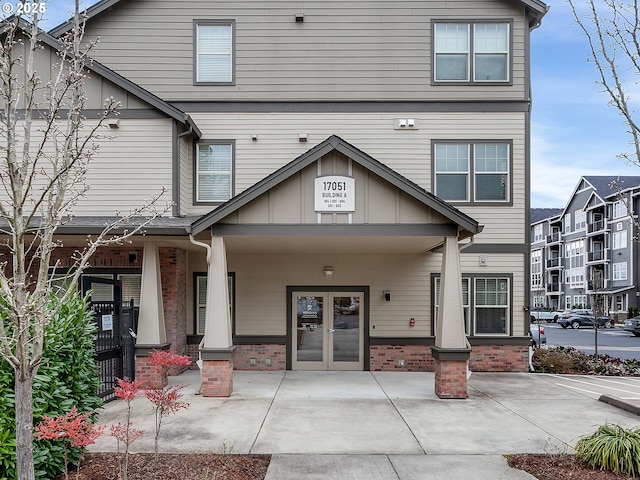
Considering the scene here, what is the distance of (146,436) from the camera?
7719 millimetres

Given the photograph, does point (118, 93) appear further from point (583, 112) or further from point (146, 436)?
point (583, 112)

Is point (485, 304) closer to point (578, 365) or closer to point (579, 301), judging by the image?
point (578, 365)

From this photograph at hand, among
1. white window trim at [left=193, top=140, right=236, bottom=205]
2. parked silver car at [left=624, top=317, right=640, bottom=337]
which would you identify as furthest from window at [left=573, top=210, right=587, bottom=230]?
white window trim at [left=193, top=140, right=236, bottom=205]

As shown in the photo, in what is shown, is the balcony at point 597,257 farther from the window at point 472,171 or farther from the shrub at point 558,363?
the window at point 472,171

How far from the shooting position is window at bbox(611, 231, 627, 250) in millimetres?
48469

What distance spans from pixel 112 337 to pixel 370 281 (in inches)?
264

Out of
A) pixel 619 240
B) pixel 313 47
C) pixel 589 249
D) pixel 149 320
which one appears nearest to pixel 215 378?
pixel 149 320

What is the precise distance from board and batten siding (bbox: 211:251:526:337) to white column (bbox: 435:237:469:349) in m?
3.14

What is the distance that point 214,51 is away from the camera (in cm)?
1384

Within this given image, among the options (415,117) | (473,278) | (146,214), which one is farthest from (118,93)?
(473,278)

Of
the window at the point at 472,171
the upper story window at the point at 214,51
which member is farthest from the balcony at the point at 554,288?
the upper story window at the point at 214,51

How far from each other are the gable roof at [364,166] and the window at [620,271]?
46.7 metres

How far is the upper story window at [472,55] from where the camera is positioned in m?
13.8

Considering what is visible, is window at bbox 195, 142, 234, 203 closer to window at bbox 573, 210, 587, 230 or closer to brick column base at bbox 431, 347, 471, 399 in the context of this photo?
brick column base at bbox 431, 347, 471, 399
